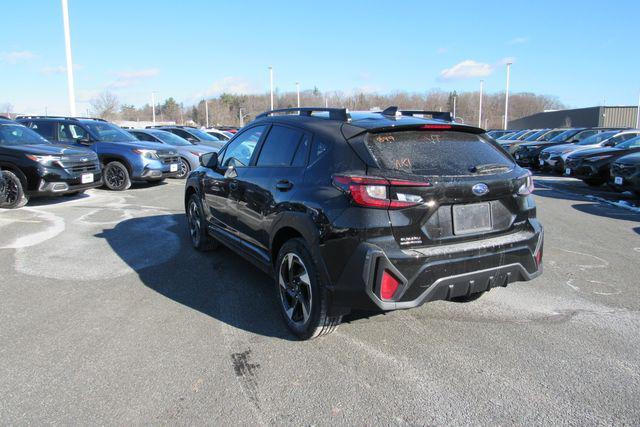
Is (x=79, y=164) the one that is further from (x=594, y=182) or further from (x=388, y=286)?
(x=594, y=182)

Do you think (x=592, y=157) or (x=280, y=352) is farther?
(x=592, y=157)

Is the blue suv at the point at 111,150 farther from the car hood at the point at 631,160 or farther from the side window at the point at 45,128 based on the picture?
the car hood at the point at 631,160

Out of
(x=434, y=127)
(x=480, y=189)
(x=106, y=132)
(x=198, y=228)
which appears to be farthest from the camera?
(x=106, y=132)

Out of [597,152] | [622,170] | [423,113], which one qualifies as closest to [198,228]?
[423,113]

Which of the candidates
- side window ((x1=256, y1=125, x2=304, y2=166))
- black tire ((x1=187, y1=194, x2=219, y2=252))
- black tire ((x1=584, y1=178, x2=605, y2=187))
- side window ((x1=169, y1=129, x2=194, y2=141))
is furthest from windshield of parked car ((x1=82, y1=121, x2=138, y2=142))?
black tire ((x1=584, y1=178, x2=605, y2=187))

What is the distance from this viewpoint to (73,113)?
21.2 meters

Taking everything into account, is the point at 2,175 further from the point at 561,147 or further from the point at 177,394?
the point at 561,147

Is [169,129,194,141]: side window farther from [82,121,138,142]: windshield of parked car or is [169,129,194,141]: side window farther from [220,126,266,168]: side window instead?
[220,126,266,168]: side window

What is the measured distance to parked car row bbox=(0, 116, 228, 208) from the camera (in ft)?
29.8

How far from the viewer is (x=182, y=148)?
50.2ft

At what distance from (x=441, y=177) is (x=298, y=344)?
5.36 feet

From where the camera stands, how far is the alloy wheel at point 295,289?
3.54m

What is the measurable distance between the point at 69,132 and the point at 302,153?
1072 cm

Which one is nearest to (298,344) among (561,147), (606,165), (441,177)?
(441,177)
